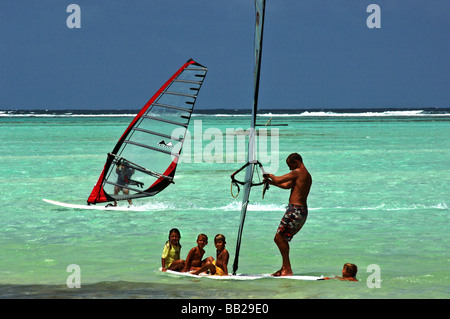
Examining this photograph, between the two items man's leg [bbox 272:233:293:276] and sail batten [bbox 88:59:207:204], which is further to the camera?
sail batten [bbox 88:59:207:204]

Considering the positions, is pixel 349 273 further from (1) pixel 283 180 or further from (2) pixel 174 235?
(2) pixel 174 235

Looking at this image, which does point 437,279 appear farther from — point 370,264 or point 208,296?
point 208,296

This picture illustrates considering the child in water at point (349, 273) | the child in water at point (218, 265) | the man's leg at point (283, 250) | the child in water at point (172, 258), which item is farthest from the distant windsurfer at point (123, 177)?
the child in water at point (349, 273)

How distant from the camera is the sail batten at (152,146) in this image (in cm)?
1048

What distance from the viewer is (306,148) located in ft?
94.5

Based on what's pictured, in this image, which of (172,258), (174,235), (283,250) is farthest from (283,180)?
(172,258)

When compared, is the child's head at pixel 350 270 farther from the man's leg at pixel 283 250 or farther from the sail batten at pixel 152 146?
the sail batten at pixel 152 146

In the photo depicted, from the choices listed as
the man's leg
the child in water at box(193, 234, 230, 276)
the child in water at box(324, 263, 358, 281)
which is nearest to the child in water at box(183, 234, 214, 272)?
the child in water at box(193, 234, 230, 276)

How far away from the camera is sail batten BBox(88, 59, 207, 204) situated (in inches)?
412

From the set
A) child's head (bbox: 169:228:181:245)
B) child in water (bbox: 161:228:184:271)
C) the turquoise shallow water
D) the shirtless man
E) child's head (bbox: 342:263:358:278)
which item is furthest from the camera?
child in water (bbox: 161:228:184:271)

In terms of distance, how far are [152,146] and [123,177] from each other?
0.68 meters

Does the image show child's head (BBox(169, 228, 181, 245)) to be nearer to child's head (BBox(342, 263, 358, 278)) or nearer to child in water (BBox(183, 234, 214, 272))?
child in water (BBox(183, 234, 214, 272))

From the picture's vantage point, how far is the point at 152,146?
10930 mm
